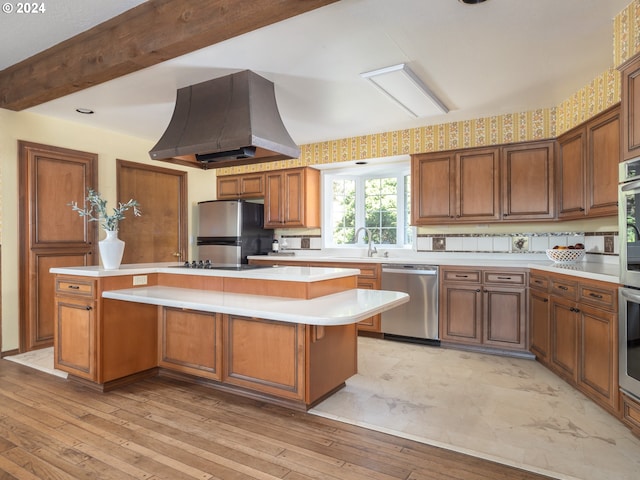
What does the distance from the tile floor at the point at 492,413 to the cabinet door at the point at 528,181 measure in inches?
58.3

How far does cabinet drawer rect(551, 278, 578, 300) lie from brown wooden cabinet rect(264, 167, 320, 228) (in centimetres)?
303

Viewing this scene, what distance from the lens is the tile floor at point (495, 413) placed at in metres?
1.95

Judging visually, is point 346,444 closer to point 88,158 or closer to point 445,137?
point 445,137

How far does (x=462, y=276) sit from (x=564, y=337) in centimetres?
112

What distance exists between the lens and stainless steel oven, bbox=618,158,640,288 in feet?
7.00

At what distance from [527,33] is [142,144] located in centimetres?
439

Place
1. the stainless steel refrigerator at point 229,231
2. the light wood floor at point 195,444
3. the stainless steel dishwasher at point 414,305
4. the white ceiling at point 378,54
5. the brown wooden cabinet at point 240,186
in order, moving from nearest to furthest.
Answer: the light wood floor at point 195,444 → the white ceiling at point 378,54 → the stainless steel dishwasher at point 414,305 → the stainless steel refrigerator at point 229,231 → the brown wooden cabinet at point 240,186

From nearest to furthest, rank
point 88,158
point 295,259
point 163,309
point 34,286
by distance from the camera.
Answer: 1. point 163,309
2. point 34,286
3. point 88,158
4. point 295,259

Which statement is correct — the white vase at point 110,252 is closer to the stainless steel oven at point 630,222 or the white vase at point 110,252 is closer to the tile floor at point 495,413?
the tile floor at point 495,413

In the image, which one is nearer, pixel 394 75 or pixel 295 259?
pixel 394 75

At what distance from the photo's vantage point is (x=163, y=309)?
3061mm

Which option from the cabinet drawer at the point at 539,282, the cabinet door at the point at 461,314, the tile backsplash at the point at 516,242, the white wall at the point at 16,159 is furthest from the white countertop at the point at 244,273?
the tile backsplash at the point at 516,242

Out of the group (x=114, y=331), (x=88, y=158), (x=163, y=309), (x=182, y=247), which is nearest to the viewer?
(x=114, y=331)

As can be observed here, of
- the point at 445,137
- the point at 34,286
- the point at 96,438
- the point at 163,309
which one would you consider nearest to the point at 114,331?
the point at 163,309
